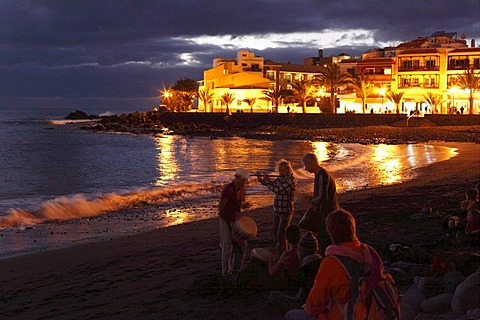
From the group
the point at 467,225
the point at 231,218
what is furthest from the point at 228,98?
the point at 231,218

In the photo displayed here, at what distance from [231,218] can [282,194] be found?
2.64 feet

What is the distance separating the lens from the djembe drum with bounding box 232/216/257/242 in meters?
7.30

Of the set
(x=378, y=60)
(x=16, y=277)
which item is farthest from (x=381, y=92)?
(x=16, y=277)

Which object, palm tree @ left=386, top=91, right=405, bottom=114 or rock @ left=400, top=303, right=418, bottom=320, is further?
palm tree @ left=386, top=91, right=405, bottom=114

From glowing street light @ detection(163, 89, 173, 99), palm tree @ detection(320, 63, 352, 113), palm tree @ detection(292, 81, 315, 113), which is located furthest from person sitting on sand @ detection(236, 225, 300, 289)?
glowing street light @ detection(163, 89, 173, 99)

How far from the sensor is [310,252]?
7.00 m

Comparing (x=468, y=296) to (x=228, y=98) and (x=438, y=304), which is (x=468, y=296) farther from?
(x=228, y=98)

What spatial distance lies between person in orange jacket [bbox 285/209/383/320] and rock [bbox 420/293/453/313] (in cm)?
198

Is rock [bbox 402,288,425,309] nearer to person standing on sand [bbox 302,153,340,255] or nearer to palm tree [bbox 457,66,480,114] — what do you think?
person standing on sand [bbox 302,153,340,255]

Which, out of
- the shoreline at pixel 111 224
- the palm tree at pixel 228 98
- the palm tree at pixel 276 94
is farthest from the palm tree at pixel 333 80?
the shoreline at pixel 111 224

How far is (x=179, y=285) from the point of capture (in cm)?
766

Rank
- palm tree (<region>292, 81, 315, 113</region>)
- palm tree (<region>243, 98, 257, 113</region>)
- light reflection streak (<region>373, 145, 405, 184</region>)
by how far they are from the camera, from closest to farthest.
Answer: light reflection streak (<region>373, 145, 405, 184</region>), palm tree (<region>292, 81, 315, 113</region>), palm tree (<region>243, 98, 257, 113</region>)

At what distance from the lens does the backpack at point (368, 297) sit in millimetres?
3768

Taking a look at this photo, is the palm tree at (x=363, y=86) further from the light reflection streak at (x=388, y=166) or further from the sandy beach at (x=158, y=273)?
the sandy beach at (x=158, y=273)
